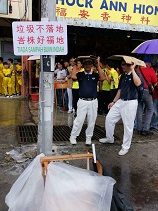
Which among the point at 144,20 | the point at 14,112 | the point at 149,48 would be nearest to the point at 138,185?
the point at 149,48

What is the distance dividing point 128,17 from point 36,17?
6.22m

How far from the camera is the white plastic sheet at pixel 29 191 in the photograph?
7.97ft

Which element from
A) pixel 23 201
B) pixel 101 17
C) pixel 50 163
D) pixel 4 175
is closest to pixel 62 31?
pixel 50 163

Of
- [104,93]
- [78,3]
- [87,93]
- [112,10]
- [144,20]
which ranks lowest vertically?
[104,93]

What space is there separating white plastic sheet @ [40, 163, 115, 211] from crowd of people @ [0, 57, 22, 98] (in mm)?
10062

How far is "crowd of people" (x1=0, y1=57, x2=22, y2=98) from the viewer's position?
1184 centimetres

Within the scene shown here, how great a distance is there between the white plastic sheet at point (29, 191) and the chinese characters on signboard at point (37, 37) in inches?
57.5

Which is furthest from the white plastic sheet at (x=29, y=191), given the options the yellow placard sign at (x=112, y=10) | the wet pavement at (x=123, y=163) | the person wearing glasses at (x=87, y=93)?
the yellow placard sign at (x=112, y=10)

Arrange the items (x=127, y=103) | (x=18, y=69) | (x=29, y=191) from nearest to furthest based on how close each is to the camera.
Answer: (x=29, y=191), (x=127, y=103), (x=18, y=69)

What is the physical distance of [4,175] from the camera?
404 cm

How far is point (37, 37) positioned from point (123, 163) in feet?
8.69

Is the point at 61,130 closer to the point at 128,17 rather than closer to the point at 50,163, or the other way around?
the point at 50,163

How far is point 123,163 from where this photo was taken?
465 cm

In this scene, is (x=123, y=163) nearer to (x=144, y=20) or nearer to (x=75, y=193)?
(x=75, y=193)
